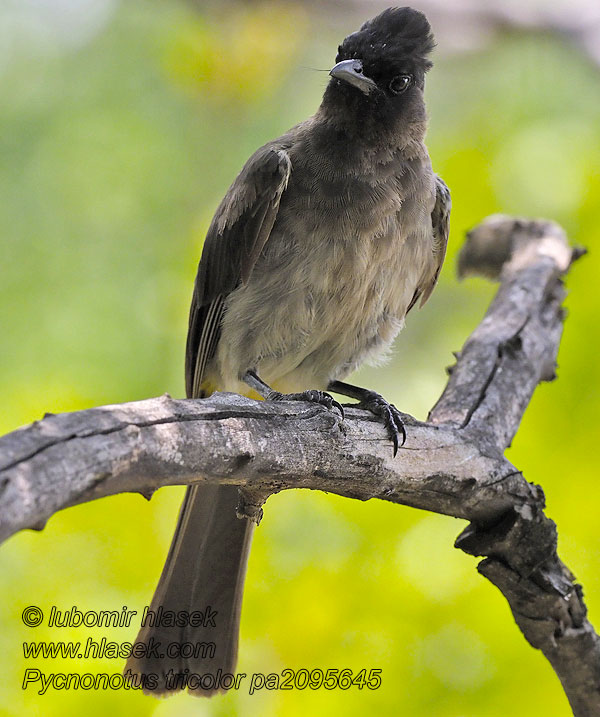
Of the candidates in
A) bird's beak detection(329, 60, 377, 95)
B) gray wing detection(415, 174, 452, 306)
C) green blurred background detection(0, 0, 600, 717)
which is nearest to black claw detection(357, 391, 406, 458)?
green blurred background detection(0, 0, 600, 717)

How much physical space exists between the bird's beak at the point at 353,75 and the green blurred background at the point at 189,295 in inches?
51.8

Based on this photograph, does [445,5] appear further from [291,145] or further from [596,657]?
[596,657]

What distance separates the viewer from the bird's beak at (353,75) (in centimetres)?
337

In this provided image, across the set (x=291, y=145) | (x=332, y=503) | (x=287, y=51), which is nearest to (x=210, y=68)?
(x=287, y=51)

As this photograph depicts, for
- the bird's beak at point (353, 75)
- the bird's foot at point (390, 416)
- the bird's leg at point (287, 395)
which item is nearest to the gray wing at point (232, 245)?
the bird's leg at point (287, 395)

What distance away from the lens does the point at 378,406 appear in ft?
10.7

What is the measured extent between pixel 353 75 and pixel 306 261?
754 millimetres

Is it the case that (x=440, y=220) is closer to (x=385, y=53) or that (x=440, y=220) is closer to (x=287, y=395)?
(x=385, y=53)

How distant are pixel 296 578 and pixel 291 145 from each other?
72.5 inches

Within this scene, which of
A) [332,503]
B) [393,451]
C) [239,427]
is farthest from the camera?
[332,503]

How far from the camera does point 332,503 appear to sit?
12.8 feet

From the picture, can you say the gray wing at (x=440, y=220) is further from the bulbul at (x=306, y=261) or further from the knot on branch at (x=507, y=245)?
the knot on branch at (x=507, y=245)

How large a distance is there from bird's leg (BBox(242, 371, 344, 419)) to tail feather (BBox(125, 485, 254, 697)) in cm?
46

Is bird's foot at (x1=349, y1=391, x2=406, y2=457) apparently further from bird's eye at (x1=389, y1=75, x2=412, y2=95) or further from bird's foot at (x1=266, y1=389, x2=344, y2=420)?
bird's eye at (x1=389, y1=75, x2=412, y2=95)
